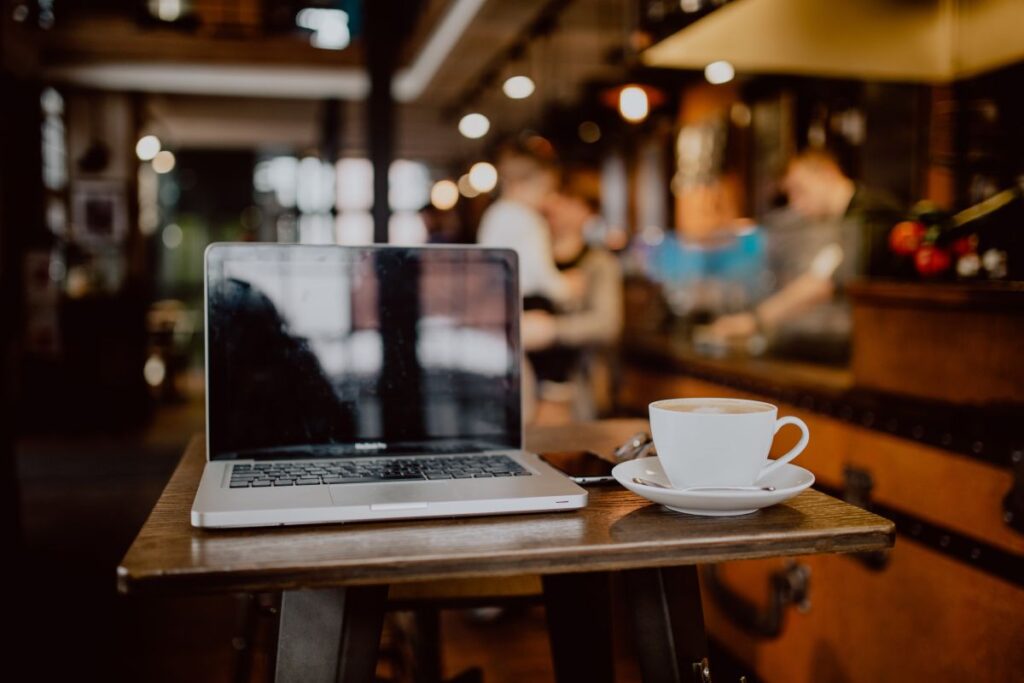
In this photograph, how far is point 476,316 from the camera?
55.8 inches

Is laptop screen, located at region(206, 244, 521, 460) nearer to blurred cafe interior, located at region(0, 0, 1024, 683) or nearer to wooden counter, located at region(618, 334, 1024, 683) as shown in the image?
blurred cafe interior, located at region(0, 0, 1024, 683)

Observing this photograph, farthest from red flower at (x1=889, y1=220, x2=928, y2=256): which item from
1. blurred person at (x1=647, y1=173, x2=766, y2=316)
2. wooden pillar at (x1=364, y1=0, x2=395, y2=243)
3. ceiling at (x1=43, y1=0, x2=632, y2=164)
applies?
ceiling at (x1=43, y1=0, x2=632, y2=164)

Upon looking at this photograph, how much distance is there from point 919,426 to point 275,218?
43.3 feet

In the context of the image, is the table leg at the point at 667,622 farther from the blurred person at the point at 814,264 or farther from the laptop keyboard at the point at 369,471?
the blurred person at the point at 814,264

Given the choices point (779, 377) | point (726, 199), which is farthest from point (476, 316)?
point (726, 199)

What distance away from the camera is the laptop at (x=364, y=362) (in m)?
1.31

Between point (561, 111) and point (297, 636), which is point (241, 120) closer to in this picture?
point (561, 111)

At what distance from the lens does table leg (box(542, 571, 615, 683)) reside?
155cm

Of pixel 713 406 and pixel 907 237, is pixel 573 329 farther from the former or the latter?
pixel 713 406

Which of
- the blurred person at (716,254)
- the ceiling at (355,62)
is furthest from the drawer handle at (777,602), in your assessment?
the ceiling at (355,62)

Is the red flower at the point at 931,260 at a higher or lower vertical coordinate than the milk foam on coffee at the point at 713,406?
higher

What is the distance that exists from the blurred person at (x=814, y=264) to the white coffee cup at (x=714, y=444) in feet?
8.35

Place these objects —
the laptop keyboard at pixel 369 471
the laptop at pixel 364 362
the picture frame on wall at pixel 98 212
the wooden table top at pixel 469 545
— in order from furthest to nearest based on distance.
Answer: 1. the picture frame on wall at pixel 98 212
2. the laptop at pixel 364 362
3. the laptop keyboard at pixel 369 471
4. the wooden table top at pixel 469 545

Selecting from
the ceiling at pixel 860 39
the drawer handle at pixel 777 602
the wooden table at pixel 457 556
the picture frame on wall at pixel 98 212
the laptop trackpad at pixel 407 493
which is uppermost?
the ceiling at pixel 860 39
